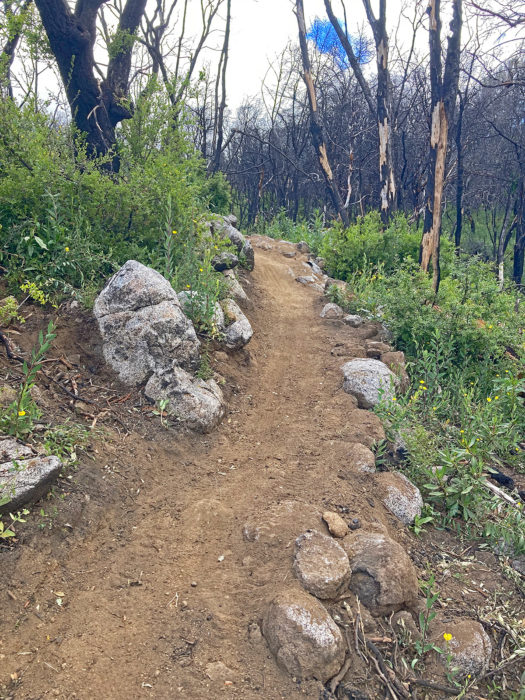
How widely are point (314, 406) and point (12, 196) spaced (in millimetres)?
3405

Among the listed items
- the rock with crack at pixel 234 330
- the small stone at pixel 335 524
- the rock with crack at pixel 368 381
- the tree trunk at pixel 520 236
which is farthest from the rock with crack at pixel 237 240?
the tree trunk at pixel 520 236

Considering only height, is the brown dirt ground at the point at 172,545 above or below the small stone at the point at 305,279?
below

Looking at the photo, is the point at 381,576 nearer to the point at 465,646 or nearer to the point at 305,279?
the point at 465,646

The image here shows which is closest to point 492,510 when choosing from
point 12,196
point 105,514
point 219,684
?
point 219,684

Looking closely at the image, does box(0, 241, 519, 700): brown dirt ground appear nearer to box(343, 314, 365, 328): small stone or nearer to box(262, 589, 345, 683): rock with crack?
box(262, 589, 345, 683): rock with crack

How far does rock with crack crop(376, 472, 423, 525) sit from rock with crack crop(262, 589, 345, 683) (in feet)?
3.87

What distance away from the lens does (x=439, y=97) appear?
7.77 metres

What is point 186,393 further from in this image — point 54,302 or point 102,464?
point 54,302

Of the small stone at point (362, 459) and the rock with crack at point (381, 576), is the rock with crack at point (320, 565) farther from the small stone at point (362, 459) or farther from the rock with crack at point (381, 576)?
the small stone at point (362, 459)

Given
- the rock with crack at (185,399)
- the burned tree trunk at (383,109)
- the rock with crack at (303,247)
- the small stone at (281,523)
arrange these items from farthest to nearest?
1. the rock with crack at (303,247)
2. the burned tree trunk at (383,109)
3. the rock with crack at (185,399)
4. the small stone at (281,523)

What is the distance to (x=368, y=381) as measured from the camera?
475 cm

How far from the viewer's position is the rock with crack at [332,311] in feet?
23.4

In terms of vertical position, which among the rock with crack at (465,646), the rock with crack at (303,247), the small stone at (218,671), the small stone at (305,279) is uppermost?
the rock with crack at (303,247)

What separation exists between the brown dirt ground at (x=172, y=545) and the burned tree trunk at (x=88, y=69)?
3656 mm
